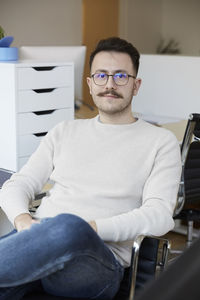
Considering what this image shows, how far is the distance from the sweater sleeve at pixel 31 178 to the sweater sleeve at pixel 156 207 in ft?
1.03

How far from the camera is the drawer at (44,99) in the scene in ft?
6.84

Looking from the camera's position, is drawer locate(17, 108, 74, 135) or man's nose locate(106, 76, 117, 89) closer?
man's nose locate(106, 76, 117, 89)

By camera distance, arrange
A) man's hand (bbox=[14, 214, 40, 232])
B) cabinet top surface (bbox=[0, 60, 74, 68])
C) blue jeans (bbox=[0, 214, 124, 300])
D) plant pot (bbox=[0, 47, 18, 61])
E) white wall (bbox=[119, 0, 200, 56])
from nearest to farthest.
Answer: blue jeans (bbox=[0, 214, 124, 300])
man's hand (bbox=[14, 214, 40, 232])
cabinet top surface (bbox=[0, 60, 74, 68])
plant pot (bbox=[0, 47, 18, 61])
white wall (bbox=[119, 0, 200, 56])

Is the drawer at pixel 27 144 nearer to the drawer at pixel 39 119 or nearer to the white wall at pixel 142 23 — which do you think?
the drawer at pixel 39 119

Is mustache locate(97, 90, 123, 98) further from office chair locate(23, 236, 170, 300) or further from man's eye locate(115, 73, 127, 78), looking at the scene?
office chair locate(23, 236, 170, 300)

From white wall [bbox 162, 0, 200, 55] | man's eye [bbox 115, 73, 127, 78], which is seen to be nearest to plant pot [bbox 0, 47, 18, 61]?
man's eye [bbox 115, 73, 127, 78]

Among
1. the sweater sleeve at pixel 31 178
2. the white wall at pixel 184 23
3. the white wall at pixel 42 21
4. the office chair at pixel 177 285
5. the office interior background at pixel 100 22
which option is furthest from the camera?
the white wall at pixel 184 23

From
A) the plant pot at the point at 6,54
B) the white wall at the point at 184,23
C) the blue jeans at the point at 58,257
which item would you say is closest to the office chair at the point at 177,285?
the blue jeans at the point at 58,257

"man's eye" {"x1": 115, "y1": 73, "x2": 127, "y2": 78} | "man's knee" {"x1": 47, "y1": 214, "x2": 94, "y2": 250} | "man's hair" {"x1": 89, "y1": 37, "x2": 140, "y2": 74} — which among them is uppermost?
"man's hair" {"x1": 89, "y1": 37, "x2": 140, "y2": 74}

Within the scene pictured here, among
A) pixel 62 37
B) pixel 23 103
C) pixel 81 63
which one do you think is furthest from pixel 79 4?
pixel 23 103

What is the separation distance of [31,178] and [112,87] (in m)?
0.39

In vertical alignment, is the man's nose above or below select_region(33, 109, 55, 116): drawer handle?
above

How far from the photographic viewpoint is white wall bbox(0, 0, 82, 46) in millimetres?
5742

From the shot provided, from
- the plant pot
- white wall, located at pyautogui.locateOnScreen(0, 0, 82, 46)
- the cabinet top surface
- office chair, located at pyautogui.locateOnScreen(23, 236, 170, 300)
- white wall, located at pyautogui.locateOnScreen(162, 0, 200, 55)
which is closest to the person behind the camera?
office chair, located at pyautogui.locateOnScreen(23, 236, 170, 300)
